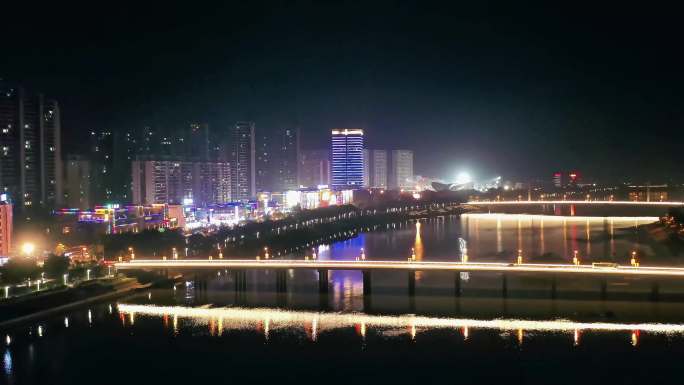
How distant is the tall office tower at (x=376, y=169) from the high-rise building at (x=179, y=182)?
32792 mm

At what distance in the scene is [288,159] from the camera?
47.9 meters

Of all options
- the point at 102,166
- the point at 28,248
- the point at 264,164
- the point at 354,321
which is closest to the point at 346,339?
the point at 354,321

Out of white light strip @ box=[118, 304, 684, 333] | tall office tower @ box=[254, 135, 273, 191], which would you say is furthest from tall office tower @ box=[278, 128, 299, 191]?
white light strip @ box=[118, 304, 684, 333]

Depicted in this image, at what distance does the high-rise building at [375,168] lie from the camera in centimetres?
6700

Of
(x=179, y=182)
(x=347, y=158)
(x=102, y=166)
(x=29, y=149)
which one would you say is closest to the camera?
(x=29, y=149)

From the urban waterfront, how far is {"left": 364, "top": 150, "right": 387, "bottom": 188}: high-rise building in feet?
173

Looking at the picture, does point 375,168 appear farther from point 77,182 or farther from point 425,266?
point 425,266

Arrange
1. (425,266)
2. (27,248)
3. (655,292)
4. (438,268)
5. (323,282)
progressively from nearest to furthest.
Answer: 1. (655,292)
2. (438,268)
3. (425,266)
4. (323,282)
5. (27,248)

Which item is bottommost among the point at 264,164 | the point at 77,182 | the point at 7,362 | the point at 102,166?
the point at 7,362

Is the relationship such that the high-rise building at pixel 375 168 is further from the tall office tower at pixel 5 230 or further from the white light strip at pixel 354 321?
the white light strip at pixel 354 321

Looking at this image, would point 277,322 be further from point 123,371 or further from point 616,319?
point 616,319

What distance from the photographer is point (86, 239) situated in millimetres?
19344

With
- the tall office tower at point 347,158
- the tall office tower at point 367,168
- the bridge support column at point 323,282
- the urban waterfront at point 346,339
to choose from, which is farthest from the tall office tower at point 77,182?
the tall office tower at point 367,168

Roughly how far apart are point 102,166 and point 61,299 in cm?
1874
